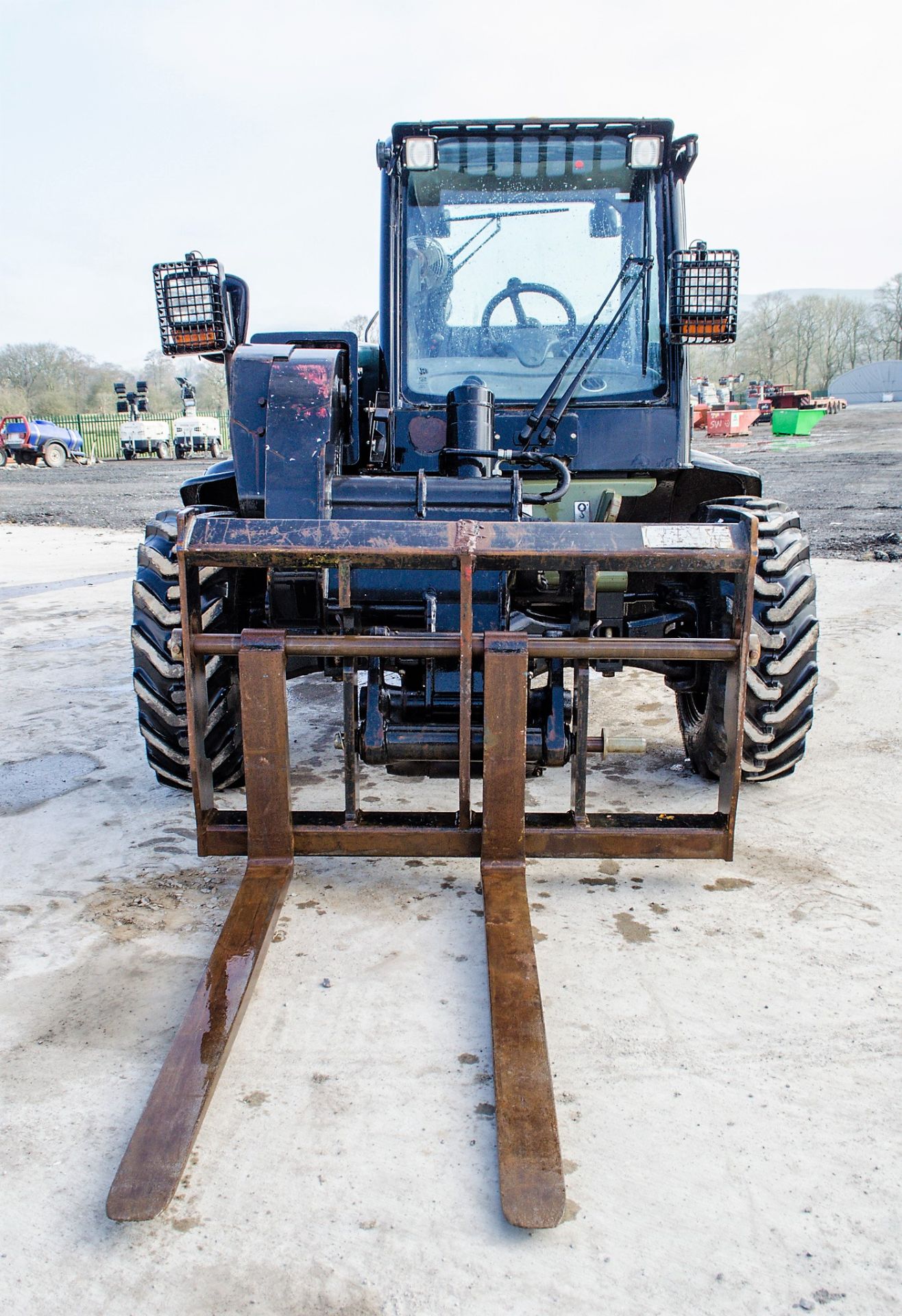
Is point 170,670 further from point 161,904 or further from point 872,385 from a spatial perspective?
point 872,385

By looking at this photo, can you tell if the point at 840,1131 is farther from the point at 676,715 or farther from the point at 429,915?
the point at 676,715

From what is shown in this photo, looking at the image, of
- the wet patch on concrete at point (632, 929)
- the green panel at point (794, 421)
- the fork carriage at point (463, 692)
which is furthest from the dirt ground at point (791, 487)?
the wet patch on concrete at point (632, 929)

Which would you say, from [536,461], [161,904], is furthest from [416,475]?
[161,904]

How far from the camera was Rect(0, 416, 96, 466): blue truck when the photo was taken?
3222 cm

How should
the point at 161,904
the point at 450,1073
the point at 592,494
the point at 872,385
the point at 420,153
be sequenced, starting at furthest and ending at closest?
the point at 872,385 < the point at 592,494 < the point at 420,153 < the point at 161,904 < the point at 450,1073

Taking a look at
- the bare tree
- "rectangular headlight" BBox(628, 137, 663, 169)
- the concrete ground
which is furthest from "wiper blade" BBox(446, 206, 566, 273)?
the bare tree

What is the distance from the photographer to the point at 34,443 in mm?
32594

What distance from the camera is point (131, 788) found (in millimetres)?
4582

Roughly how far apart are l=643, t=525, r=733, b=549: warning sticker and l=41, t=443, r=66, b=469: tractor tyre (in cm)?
3385

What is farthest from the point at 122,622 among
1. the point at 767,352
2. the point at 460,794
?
the point at 767,352

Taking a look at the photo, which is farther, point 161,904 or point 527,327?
point 527,327

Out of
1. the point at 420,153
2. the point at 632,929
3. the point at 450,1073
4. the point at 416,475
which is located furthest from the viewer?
the point at 420,153

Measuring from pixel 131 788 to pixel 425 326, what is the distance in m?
2.55

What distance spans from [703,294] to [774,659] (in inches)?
60.9
